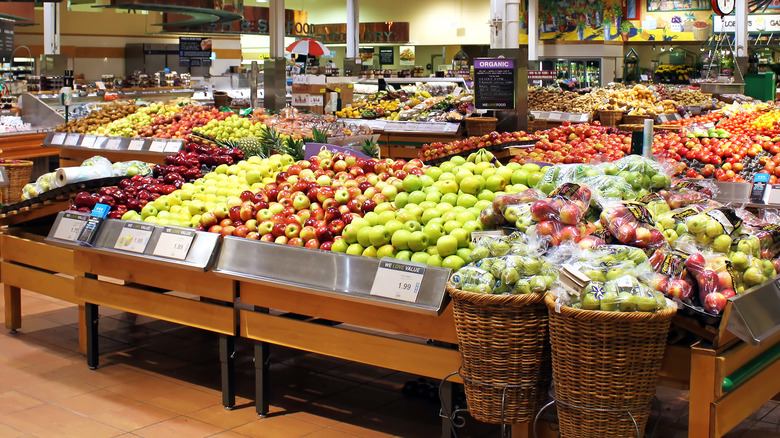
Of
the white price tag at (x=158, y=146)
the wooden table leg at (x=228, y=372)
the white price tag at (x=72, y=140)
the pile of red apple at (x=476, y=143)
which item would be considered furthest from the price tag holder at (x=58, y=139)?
the wooden table leg at (x=228, y=372)

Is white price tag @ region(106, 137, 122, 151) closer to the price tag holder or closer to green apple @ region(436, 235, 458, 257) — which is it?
the price tag holder

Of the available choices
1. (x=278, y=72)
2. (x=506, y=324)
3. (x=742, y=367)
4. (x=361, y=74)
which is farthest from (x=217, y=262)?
(x=361, y=74)

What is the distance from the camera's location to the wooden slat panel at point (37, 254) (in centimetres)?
455

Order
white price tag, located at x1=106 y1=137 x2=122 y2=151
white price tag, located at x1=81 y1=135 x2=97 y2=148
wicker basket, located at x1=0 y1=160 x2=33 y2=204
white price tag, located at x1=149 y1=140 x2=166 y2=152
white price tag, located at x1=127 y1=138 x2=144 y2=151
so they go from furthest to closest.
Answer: white price tag, located at x1=81 y1=135 x2=97 y2=148 < white price tag, located at x1=106 y1=137 x2=122 y2=151 < wicker basket, located at x1=0 y1=160 x2=33 y2=204 < white price tag, located at x1=127 y1=138 x2=144 y2=151 < white price tag, located at x1=149 y1=140 x2=166 y2=152

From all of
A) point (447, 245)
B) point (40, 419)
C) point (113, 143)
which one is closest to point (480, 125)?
point (113, 143)

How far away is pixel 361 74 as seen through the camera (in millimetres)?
15461

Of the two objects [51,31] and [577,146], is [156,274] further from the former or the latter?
[51,31]

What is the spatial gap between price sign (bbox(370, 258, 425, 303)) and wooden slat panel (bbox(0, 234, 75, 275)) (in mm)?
2179

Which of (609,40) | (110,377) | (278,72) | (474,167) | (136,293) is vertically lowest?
(110,377)

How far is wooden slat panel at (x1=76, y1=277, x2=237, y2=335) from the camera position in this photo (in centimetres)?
378

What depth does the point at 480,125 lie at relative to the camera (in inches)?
371

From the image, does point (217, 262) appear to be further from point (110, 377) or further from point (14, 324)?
point (14, 324)

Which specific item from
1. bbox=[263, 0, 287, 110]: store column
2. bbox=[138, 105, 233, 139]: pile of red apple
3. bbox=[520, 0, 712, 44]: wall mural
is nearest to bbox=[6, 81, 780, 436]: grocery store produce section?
bbox=[138, 105, 233, 139]: pile of red apple

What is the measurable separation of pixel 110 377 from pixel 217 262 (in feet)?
3.51
